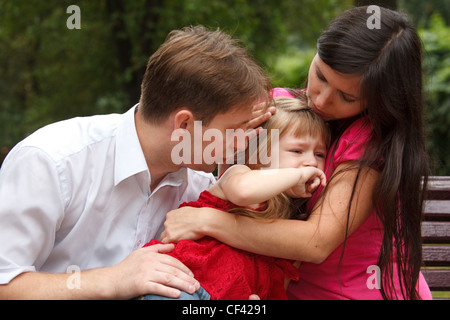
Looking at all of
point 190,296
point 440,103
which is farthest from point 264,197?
point 440,103

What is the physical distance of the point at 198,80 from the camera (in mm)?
2301

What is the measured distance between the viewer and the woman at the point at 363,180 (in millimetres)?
2143

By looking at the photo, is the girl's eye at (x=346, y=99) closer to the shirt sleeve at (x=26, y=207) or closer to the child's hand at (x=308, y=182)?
the child's hand at (x=308, y=182)

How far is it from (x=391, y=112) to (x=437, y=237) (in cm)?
101

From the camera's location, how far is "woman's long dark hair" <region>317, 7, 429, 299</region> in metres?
2.13

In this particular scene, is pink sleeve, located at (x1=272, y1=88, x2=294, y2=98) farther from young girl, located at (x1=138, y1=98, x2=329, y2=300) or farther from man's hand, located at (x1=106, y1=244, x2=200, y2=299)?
man's hand, located at (x1=106, y1=244, x2=200, y2=299)

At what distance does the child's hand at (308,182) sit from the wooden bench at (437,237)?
0.95m

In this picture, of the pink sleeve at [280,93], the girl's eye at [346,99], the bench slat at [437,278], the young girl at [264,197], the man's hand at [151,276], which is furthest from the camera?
the bench slat at [437,278]

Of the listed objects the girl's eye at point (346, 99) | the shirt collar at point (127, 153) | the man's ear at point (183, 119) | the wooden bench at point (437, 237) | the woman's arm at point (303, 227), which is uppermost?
the girl's eye at point (346, 99)

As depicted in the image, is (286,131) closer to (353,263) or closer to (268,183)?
(268,183)

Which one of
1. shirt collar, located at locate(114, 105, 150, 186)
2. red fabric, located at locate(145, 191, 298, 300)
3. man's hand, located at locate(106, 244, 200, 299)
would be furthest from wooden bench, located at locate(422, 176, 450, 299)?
shirt collar, located at locate(114, 105, 150, 186)

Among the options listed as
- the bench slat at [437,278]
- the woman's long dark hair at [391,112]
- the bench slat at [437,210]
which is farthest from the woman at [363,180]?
the bench slat at [437,210]

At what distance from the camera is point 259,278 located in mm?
2258

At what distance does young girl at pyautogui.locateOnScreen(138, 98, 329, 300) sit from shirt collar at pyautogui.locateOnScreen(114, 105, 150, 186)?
0.31 meters
